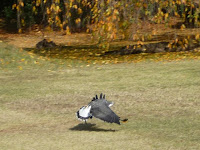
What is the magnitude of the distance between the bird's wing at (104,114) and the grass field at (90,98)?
0.96 ft

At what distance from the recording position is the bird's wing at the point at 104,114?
285 inches

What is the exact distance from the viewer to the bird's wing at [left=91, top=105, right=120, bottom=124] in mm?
7234

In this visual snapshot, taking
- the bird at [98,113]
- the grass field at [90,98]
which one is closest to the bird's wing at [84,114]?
the bird at [98,113]

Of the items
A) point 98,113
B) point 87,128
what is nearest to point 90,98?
point 87,128

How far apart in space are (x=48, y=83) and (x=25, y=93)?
1.52m

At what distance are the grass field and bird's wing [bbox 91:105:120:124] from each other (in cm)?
29

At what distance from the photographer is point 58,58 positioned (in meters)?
19.6

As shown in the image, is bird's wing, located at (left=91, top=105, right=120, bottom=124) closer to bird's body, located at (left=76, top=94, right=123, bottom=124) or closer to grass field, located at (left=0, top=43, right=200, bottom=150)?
bird's body, located at (left=76, top=94, right=123, bottom=124)

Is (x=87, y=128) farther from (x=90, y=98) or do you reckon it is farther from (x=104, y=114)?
(x=90, y=98)

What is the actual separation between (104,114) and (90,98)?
3.77 meters

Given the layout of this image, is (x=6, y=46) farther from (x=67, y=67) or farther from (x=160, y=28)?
(x=160, y=28)

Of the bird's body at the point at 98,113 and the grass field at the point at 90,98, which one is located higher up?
the bird's body at the point at 98,113

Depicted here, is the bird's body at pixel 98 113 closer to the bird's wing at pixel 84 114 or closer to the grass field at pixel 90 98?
the bird's wing at pixel 84 114

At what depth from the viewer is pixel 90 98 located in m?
11.0
